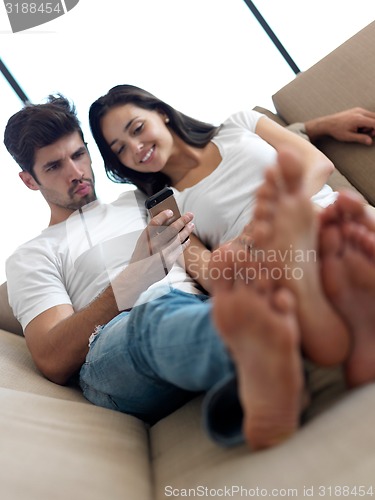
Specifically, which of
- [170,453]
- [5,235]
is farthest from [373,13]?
[170,453]

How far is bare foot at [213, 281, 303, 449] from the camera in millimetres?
490

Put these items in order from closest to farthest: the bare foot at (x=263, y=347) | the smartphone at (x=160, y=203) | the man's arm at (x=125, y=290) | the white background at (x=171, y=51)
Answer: the bare foot at (x=263, y=347) < the man's arm at (x=125, y=290) < the smartphone at (x=160, y=203) < the white background at (x=171, y=51)

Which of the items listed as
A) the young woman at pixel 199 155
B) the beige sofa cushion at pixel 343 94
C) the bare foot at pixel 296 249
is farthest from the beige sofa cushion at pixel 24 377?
the beige sofa cushion at pixel 343 94

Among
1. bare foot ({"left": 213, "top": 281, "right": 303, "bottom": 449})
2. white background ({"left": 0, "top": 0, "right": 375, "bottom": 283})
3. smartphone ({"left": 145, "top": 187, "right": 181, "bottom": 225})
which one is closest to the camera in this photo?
bare foot ({"left": 213, "top": 281, "right": 303, "bottom": 449})

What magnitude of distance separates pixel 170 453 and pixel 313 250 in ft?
1.27

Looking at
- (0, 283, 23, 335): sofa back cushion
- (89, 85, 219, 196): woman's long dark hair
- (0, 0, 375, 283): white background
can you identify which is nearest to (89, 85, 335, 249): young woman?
(89, 85, 219, 196): woman's long dark hair

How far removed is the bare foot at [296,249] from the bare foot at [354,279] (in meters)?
0.01

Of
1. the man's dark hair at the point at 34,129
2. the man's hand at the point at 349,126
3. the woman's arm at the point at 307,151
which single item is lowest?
the man's hand at the point at 349,126

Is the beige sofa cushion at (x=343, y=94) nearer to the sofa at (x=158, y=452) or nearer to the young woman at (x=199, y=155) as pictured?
the young woman at (x=199, y=155)

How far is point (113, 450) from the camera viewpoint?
2.55 feet

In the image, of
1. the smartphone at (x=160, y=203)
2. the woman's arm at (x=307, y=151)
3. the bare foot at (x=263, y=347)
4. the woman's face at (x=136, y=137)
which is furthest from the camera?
the woman's face at (x=136, y=137)

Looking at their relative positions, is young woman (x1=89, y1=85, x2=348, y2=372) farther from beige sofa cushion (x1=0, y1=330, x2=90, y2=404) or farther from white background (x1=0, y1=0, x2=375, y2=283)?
white background (x1=0, y1=0, x2=375, y2=283)

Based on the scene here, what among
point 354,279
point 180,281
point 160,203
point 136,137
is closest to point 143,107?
point 136,137

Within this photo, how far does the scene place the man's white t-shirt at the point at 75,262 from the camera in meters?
1.12
